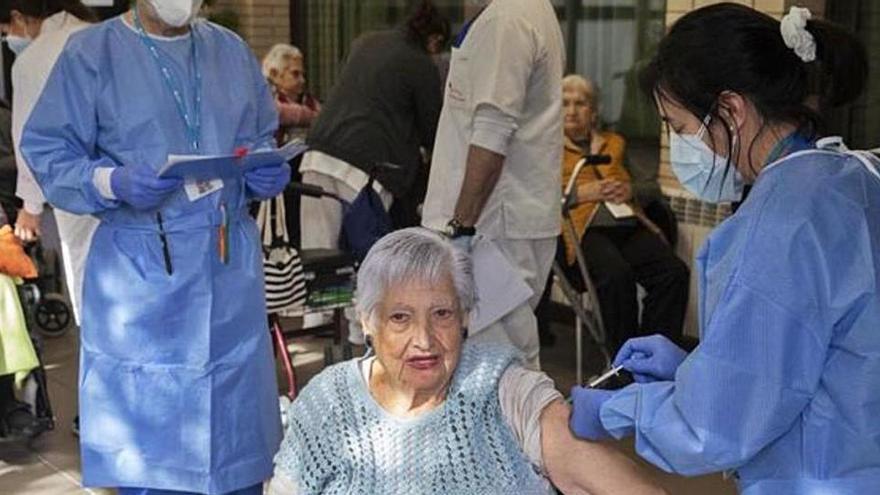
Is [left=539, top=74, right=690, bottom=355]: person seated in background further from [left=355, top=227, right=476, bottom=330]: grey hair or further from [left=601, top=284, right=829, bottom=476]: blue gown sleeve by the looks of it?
[left=601, top=284, right=829, bottom=476]: blue gown sleeve

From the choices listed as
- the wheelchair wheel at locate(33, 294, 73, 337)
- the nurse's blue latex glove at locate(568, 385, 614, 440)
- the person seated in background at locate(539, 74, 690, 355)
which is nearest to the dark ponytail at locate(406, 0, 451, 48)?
the person seated in background at locate(539, 74, 690, 355)

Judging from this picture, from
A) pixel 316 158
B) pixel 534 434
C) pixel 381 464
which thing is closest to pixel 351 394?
pixel 381 464

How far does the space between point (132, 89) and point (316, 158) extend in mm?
1827

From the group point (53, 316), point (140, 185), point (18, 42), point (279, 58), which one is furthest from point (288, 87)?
point (140, 185)

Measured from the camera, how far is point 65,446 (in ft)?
12.5

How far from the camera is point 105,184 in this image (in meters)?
2.44

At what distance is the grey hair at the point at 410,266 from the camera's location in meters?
1.95

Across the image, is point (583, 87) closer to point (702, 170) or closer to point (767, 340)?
point (702, 170)

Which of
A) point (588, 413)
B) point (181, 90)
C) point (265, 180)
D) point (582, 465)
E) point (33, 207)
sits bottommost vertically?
point (33, 207)

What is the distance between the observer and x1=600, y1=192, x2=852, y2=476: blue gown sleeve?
1398 millimetres

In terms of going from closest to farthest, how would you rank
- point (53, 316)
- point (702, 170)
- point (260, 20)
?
1. point (702, 170)
2. point (53, 316)
3. point (260, 20)

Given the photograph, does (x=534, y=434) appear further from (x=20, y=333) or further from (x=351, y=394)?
(x=20, y=333)

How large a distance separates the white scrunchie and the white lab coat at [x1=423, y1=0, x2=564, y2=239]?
146 cm

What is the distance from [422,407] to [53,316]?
11.8 feet
